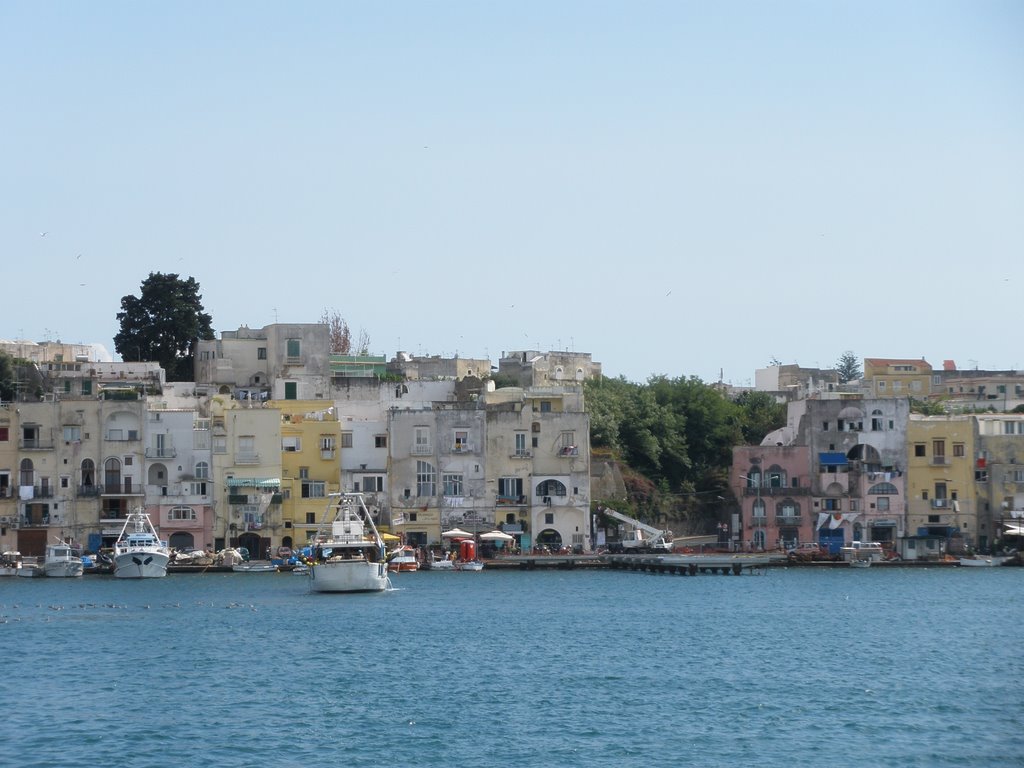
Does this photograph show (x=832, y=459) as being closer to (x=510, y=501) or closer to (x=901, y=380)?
(x=510, y=501)

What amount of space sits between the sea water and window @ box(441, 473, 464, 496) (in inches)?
543

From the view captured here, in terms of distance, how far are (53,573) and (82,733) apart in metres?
41.8

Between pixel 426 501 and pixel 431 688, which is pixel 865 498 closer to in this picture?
pixel 426 501

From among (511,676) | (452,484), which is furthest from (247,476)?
(511,676)

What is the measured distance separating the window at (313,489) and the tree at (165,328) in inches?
720

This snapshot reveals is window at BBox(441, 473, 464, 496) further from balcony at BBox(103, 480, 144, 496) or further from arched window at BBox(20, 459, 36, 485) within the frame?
arched window at BBox(20, 459, 36, 485)

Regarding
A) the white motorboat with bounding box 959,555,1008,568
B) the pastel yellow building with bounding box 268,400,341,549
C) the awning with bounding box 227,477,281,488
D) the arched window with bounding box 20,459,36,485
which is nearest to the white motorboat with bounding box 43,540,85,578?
the arched window with bounding box 20,459,36,485

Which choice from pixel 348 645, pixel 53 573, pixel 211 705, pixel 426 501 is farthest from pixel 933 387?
pixel 211 705

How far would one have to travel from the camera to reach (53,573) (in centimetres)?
7888

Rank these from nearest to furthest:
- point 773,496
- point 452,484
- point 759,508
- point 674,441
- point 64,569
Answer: point 64,569
point 452,484
point 773,496
point 759,508
point 674,441

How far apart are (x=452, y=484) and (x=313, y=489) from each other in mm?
6668

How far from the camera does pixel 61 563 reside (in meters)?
78.5

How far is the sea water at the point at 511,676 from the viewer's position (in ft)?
122

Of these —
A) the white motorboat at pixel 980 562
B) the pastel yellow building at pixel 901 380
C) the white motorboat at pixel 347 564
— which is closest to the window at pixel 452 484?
the white motorboat at pixel 347 564
